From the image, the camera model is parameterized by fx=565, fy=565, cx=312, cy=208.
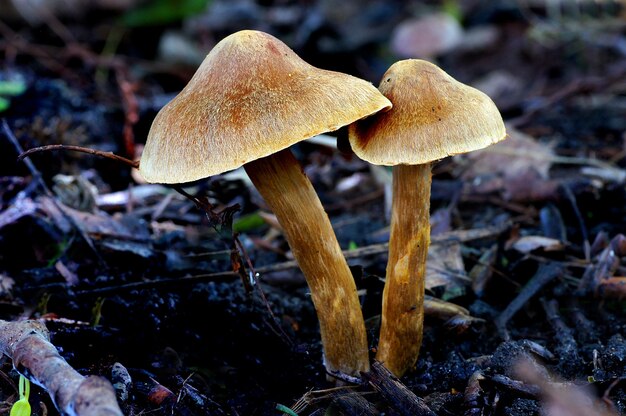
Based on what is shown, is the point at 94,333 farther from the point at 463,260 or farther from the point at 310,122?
the point at 463,260

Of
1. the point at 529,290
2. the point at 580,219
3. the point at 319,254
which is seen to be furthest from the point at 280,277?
the point at 580,219

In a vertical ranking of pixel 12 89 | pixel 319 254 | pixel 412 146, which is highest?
pixel 12 89

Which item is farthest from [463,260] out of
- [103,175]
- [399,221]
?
[103,175]

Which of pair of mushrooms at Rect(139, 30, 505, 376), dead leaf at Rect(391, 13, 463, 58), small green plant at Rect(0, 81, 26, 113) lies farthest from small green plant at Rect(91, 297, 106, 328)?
dead leaf at Rect(391, 13, 463, 58)

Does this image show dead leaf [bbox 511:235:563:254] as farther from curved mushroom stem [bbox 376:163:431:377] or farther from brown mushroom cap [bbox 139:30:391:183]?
brown mushroom cap [bbox 139:30:391:183]

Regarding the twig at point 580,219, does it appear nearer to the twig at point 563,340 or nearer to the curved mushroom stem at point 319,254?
the twig at point 563,340

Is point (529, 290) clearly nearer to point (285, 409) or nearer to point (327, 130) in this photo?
point (285, 409)
